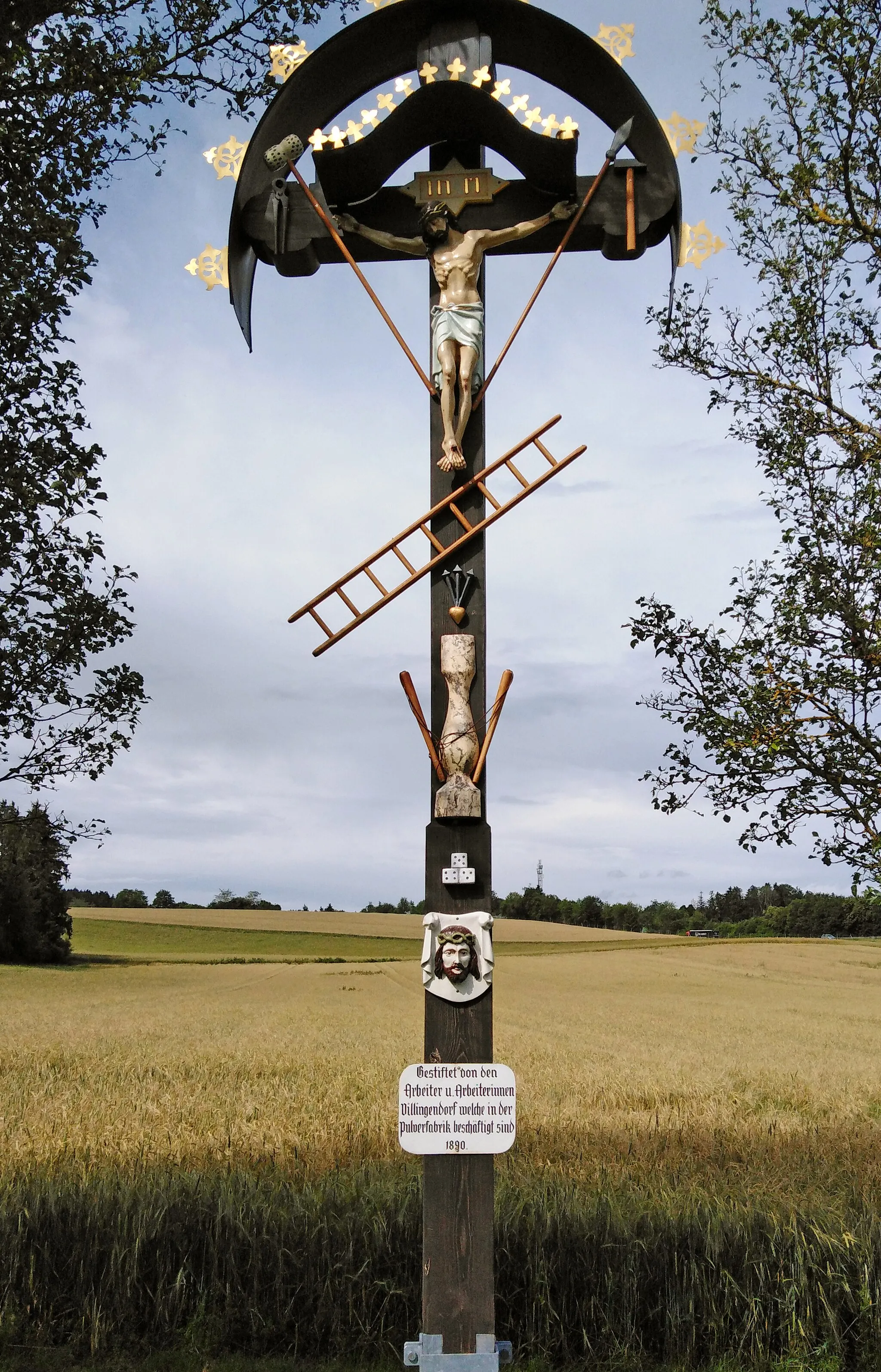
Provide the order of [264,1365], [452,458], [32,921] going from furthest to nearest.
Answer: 1. [32,921]
2. [452,458]
3. [264,1365]

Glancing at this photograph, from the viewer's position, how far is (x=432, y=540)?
15.7 ft

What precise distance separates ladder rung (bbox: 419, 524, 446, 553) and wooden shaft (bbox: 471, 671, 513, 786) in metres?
0.69

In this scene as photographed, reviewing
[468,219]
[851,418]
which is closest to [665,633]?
[851,418]

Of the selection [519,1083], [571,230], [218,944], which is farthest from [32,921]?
[571,230]

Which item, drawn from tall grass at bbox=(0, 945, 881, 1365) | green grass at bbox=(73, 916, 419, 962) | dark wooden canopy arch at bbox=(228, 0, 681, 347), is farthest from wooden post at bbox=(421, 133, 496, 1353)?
green grass at bbox=(73, 916, 419, 962)

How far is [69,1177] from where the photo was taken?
21.2 feet

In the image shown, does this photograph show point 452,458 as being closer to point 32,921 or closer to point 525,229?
point 525,229

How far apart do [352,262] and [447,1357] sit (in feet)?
16.3

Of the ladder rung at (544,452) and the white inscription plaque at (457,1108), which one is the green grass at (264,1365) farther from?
the ladder rung at (544,452)

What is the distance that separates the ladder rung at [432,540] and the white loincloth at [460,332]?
72 centimetres

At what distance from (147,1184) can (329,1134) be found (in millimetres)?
2471

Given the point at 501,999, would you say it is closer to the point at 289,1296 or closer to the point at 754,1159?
the point at 754,1159

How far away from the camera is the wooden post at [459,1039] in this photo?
4.14 meters

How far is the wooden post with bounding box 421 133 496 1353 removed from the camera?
4.14 metres
